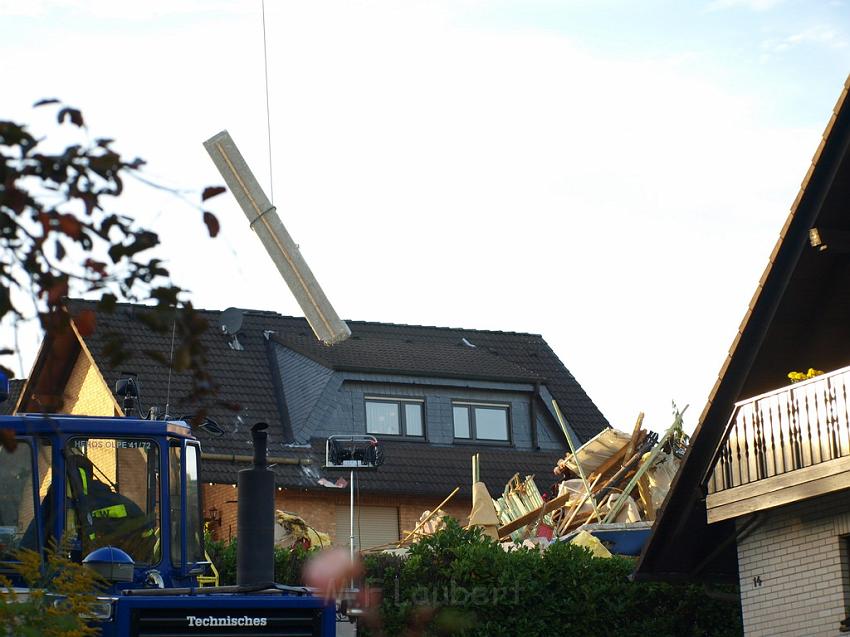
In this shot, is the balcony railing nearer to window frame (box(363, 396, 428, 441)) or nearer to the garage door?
the garage door

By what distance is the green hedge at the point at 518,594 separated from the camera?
2233 centimetres

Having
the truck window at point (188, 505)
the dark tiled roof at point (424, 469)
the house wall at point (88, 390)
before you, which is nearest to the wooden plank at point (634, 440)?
the dark tiled roof at point (424, 469)

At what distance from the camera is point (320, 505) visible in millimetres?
33250

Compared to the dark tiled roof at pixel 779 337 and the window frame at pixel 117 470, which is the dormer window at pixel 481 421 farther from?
the window frame at pixel 117 470

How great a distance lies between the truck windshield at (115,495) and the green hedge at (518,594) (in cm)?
985

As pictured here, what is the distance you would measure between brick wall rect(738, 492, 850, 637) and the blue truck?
346 inches

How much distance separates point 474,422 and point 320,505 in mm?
5534

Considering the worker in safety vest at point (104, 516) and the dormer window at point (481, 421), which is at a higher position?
the dormer window at point (481, 421)

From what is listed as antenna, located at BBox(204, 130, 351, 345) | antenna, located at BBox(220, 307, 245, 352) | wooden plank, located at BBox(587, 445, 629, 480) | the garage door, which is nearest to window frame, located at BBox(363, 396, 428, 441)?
the garage door

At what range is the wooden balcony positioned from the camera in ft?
57.3

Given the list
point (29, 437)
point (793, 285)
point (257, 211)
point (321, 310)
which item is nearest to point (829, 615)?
point (793, 285)

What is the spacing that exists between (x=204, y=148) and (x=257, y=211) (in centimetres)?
183

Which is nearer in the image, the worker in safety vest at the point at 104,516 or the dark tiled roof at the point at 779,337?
the worker in safety vest at the point at 104,516

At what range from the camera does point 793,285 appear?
1934cm
